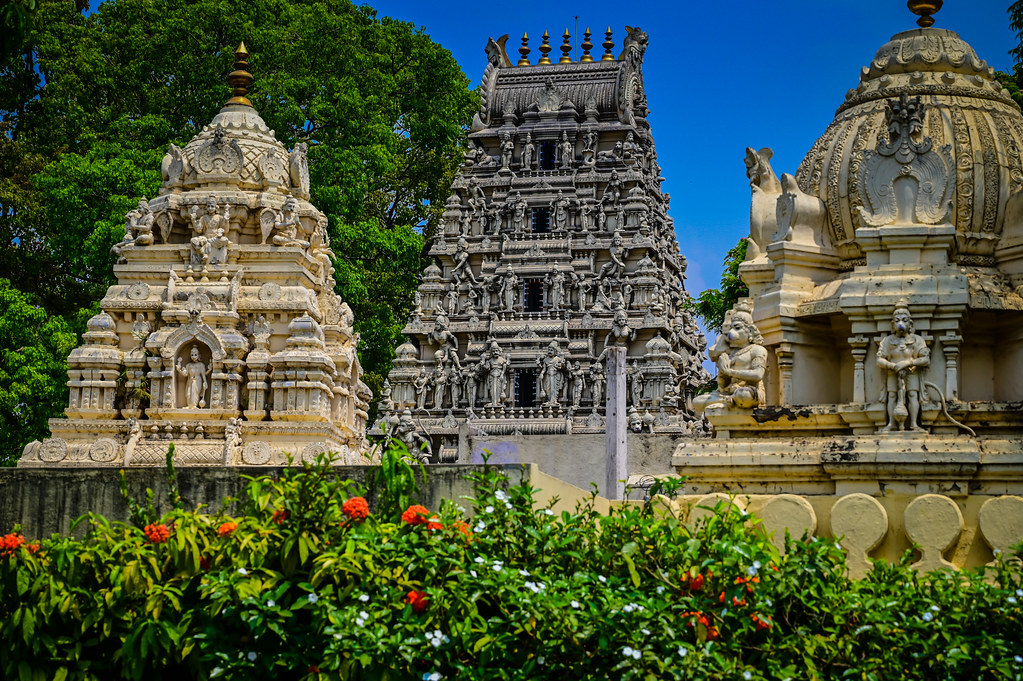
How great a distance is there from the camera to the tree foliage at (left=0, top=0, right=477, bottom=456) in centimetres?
3319

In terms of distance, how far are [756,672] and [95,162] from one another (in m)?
28.3

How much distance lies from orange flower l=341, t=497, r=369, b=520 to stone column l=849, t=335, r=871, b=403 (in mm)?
Answer: 5200

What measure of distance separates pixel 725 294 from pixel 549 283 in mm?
14475

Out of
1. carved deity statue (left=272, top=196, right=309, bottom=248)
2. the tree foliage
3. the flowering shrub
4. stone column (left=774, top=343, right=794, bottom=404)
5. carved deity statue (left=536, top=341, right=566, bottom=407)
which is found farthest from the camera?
carved deity statue (left=536, top=341, right=566, bottom=407)

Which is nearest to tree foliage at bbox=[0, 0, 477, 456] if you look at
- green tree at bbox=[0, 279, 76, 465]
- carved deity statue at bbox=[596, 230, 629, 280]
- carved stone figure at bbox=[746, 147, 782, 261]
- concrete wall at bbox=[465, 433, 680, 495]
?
green tree at bbox=[0, 279, 76, 465]

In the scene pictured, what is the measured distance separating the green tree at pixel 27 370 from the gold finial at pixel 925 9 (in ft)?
68.2

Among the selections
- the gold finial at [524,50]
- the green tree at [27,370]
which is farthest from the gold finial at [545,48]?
the green tree at [27,370]

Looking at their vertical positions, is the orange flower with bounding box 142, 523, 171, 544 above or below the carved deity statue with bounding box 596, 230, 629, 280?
below

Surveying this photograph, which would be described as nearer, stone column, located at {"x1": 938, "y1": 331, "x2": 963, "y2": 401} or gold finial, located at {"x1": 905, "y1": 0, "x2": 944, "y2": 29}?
stone column, located at {"x1": 938, "y1": 331, "x2": 963, "y2": 401}

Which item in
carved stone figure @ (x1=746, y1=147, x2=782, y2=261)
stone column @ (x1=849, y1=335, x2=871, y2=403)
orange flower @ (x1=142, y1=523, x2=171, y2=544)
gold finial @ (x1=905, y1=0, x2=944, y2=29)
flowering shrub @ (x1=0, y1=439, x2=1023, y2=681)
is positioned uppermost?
gold finial @ (x1=905, y1=0, x2=944, y2=29)

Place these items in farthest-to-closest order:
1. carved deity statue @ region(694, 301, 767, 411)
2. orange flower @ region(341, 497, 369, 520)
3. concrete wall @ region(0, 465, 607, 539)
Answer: carved deity statue @ region(694, 301, 767, 411) < concrete wall @ region(0, 465, 607, 539) < orange flower @ region(341, 497, 369, 520)

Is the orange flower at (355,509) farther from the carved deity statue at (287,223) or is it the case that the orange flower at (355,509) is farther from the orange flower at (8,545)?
the carved deity statue at (287,223)

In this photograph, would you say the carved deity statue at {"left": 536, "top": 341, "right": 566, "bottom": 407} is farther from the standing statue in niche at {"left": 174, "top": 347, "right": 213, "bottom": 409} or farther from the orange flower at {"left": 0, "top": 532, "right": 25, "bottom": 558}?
the orange flower at {"left": 0, "top": 532, "right": 25, "bottom": 558}

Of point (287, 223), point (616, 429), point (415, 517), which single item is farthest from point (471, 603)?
point (287, 223)
